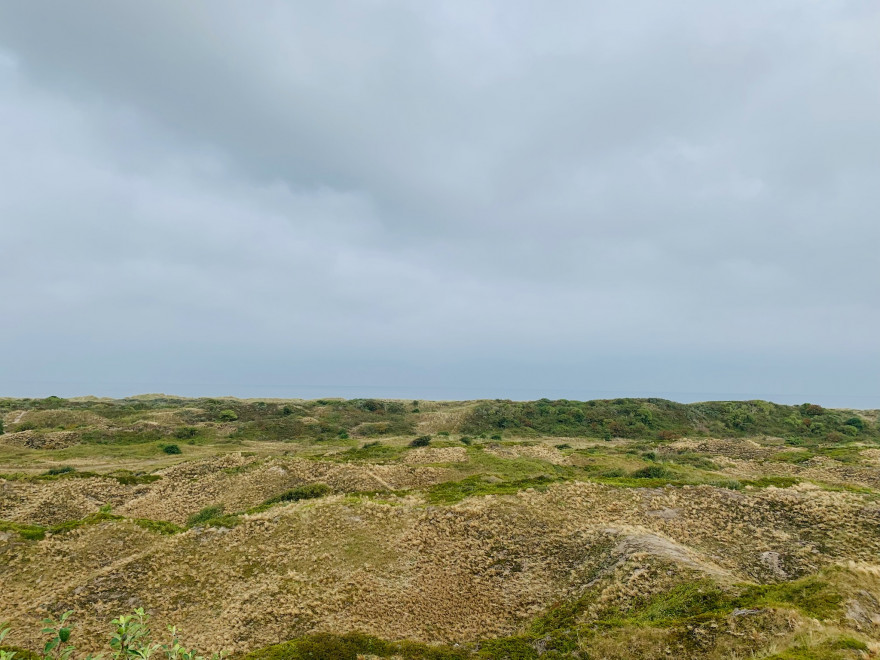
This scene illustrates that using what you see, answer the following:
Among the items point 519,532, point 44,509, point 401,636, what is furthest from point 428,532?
point 44,509

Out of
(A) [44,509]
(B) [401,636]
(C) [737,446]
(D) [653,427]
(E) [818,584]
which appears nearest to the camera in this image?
(E) [818,584]

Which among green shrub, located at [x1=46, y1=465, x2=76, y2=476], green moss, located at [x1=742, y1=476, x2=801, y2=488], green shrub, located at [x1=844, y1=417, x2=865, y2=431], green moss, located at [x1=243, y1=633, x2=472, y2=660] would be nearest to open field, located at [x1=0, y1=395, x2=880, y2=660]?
green moss, located at [x1=243, y1=633, x2=472, y2=660]

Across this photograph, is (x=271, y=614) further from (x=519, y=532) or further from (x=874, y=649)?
(x=874, y=649)

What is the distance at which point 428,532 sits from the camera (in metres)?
20.0

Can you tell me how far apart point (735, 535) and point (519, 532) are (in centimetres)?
891

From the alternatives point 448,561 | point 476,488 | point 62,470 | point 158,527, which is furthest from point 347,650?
point 62,470

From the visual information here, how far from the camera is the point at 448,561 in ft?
58.9

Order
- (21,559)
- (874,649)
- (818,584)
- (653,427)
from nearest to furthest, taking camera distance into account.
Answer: (874,649) → (818,584) → (21,559) → (653,427)

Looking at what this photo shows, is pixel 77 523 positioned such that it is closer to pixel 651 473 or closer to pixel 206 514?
pixel 206 514

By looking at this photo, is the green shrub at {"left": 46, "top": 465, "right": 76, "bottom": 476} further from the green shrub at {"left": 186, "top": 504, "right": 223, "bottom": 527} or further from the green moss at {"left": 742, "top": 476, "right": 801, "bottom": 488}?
the green moss at {"left": 742, "top": 476, "right": 801, "bottom": 488}

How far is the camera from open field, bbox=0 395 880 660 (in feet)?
38.3

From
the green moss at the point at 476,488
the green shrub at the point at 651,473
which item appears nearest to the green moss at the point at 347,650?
the green moss at the point at 476,488

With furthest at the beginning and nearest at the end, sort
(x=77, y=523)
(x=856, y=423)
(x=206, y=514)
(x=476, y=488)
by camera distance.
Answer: (x=856, y=423) < (x=476, y=488) < (x=206, y=514) < (x=77, y=523)

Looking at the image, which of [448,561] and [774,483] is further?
[774,483]
